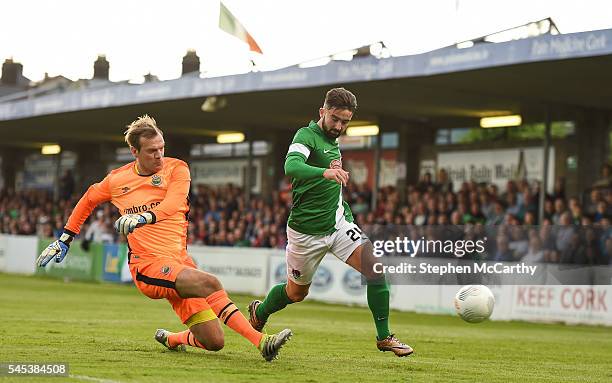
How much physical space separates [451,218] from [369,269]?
44.4 ft

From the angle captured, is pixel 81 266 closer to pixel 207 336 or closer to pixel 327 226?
pixel 327 226

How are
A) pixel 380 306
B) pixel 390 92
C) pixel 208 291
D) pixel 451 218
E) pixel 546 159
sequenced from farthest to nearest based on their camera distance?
pixel 390 92 → pixel 546 159 → pixel 451 218 → pixel 380 306 → pixel 208 291

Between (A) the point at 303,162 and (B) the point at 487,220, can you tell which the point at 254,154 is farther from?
(A) the point at 303,162

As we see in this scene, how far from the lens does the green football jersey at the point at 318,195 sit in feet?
30.9

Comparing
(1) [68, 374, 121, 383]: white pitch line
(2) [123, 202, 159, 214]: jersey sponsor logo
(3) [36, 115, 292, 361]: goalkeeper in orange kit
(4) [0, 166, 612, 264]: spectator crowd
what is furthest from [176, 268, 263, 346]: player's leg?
(4) [0, 166, 612, 264]: spectator crowd

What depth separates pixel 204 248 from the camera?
27.2m

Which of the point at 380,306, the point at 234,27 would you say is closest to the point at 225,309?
the point at 380,306

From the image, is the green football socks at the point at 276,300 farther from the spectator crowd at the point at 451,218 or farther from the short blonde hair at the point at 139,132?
the spectator crowd at the point at 451,218

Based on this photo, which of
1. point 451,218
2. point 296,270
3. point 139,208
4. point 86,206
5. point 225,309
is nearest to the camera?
point 225,309

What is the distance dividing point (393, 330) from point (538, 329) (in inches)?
130

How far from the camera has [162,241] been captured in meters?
8.86

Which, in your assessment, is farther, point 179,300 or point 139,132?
point 179,300

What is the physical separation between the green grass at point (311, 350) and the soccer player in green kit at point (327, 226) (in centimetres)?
52

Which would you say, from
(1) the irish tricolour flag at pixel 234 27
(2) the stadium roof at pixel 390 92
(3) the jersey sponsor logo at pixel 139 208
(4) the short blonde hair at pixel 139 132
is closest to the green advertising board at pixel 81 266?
(2) the stadium roof at pixel 390 92
